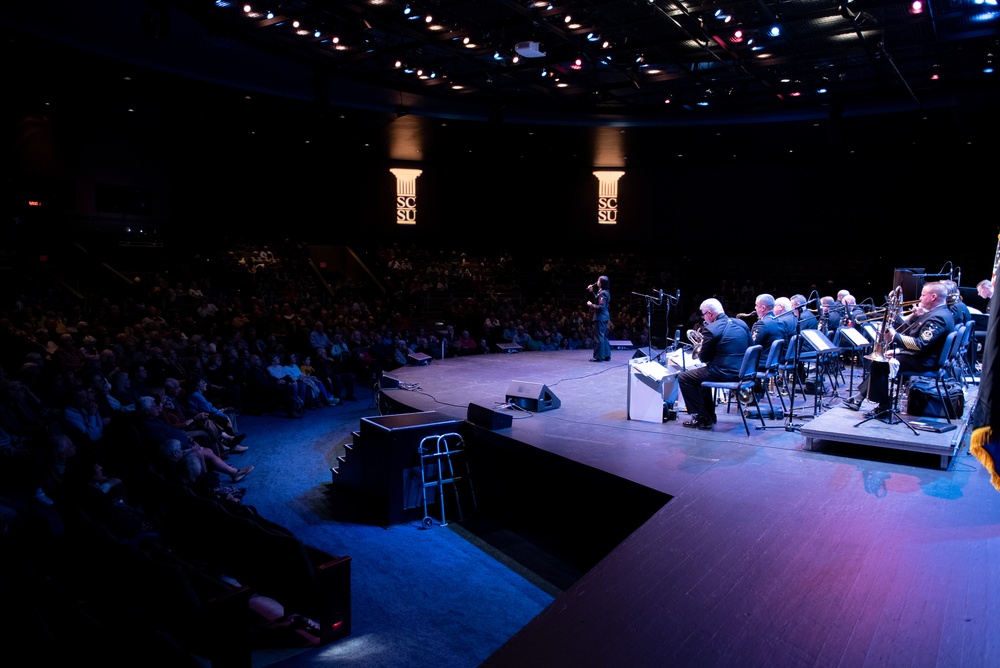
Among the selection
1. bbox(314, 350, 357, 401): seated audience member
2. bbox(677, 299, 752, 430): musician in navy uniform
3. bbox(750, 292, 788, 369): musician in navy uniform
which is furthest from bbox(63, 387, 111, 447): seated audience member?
bbox(750, 292, 788, 369): musician in navy uniform

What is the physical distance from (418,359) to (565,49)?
537 centimetres

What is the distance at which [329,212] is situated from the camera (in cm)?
1862

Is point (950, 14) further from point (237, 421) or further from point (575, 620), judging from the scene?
point (237, 421)

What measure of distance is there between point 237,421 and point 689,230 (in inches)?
566

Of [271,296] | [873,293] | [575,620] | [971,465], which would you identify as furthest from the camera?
[873,293]

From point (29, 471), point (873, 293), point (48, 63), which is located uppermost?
point (48, 63)

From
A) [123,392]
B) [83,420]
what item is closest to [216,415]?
[123,392]

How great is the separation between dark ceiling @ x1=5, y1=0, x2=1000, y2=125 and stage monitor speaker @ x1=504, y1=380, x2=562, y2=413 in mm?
4886

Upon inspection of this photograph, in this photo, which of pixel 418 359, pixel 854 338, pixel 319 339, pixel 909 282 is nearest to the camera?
pixel 854 338

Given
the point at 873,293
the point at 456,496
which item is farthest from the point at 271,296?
the point at 873,293

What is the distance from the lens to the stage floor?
247 centimetres

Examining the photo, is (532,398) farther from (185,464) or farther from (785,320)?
(185,464)

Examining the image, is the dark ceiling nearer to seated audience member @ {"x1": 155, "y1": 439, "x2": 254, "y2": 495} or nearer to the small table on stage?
the small table on stage

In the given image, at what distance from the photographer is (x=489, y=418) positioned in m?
6.04
